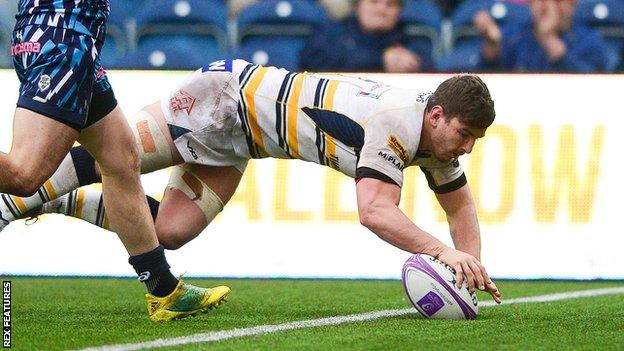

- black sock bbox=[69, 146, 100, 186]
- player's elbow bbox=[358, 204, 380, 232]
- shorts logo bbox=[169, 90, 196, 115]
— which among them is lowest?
player's elbow bbox=[358, 204, 380, 232]

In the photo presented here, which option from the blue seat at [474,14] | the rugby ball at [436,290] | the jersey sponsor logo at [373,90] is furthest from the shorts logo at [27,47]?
the blue seat at [474,14]

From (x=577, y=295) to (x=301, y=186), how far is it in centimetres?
202

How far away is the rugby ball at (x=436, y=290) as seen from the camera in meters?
5.74

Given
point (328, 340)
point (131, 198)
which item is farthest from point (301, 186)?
point (328, 340)

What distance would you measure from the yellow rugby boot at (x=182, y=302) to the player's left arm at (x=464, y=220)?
46.4 inches

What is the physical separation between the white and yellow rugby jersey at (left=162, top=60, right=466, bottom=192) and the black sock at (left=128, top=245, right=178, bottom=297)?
2.21 ft

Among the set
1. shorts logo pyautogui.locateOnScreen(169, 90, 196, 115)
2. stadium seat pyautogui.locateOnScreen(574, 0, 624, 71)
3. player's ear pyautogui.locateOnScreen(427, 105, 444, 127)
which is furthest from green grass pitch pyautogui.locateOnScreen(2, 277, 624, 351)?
stadium seat pyautogui.locateOnScreen(574, 0, 624, 71)

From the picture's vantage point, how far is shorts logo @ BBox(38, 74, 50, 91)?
16.3ft

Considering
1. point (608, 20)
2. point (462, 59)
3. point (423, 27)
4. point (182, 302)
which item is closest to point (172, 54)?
point (423, 27)

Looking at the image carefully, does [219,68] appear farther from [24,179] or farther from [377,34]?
[377,34]

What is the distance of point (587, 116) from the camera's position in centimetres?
834

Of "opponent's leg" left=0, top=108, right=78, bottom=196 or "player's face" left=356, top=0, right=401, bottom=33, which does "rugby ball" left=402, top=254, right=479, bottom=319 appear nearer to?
"opponent's leg" left=0, top=108, right=78, bottom=196

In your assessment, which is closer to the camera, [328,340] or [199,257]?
[328,340]

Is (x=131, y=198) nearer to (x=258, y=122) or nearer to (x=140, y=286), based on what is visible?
(x=258, y=122)
